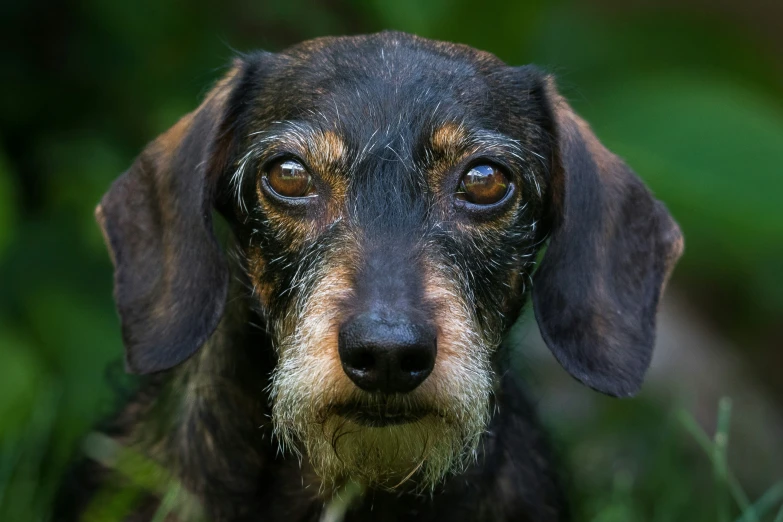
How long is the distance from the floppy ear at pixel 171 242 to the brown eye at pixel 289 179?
10.2 inches

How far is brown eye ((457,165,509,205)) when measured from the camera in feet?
11.7

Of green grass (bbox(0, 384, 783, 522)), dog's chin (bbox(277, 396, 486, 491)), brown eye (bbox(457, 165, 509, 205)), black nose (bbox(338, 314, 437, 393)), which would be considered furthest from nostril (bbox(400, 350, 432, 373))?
green grass (bbox(0, 384, 783, 522))

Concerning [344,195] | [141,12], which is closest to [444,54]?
[344,195]

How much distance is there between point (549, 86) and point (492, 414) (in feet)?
3.66

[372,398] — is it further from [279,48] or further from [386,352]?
[279,48]

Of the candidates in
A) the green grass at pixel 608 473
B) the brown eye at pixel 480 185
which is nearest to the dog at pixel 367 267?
the brown eye at pixel 480 185

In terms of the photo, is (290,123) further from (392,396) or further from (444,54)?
(392,396)

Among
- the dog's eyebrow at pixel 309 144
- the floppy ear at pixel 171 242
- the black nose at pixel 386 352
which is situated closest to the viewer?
the black nose at pixel 386 352

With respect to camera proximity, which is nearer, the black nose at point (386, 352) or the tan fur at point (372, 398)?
the black nose at point (386, 352)

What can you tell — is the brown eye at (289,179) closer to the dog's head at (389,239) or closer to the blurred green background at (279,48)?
the dog's head at (389,239)

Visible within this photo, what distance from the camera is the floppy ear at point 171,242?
3721 mm

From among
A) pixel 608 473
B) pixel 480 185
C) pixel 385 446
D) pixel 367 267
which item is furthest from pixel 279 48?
pixel 385 446

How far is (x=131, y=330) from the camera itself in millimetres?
3854

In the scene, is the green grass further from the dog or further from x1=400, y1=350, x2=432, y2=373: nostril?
x1=400, y1=350, x2=432, y2=373: nostril
